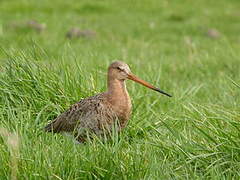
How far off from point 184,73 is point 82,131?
4324 millimetres

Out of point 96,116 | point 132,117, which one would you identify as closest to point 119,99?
point 96,116

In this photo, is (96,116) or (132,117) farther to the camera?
(132,117)

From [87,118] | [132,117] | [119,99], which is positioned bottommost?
[132,117]

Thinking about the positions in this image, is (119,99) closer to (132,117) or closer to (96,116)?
(96,116)

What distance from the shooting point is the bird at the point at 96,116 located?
550 centimetres

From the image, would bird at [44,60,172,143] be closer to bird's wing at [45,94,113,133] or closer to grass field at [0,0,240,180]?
bird's wing at [45,94,113,133]

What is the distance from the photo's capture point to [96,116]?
554cm

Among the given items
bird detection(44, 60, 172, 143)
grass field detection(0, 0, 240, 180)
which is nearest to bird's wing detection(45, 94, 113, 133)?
bird detection(44, 60, 172, 143)

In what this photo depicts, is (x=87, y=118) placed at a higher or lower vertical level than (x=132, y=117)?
A: higher

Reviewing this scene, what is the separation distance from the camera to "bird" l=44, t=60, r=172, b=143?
5.50 meters

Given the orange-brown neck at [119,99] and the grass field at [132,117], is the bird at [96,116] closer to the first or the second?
the orange-brown neck at [119,99]

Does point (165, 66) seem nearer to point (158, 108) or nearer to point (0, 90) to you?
point (158, 108)

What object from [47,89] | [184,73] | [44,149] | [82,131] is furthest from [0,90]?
[184,73]

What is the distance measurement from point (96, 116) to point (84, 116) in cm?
12
